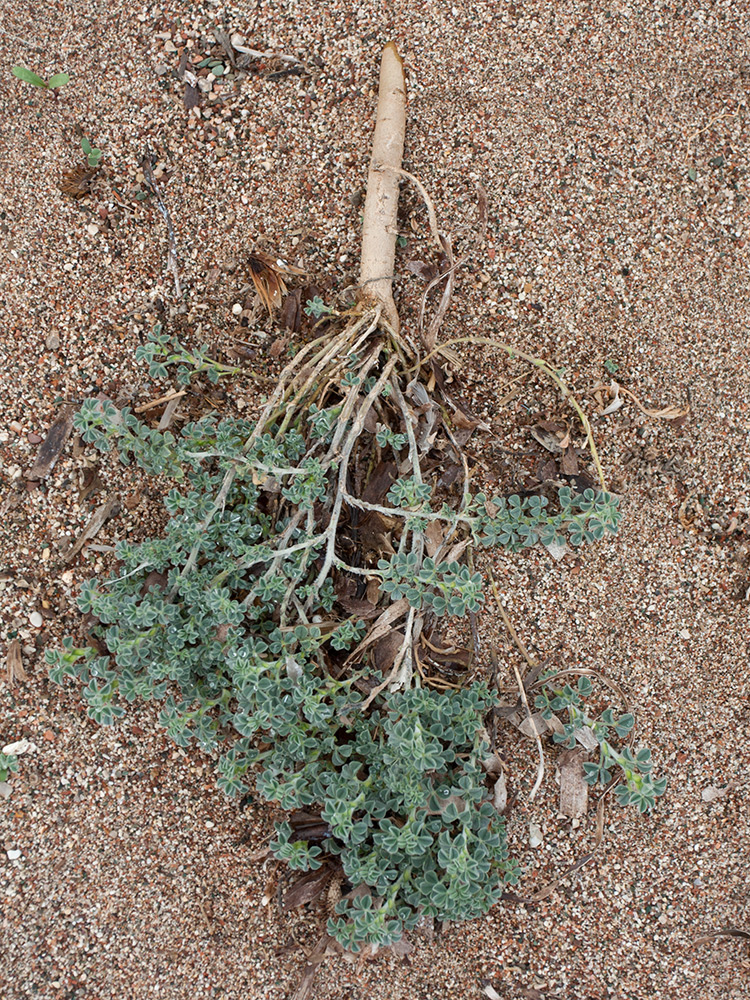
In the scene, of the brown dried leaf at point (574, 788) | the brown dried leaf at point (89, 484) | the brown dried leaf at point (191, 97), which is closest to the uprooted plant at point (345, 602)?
the brown dried leaf at point (89, 484)

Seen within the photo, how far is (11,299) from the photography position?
231 centimetres

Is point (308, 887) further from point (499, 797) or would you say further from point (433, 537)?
point (433, 537)

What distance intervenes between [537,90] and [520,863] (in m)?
2.27

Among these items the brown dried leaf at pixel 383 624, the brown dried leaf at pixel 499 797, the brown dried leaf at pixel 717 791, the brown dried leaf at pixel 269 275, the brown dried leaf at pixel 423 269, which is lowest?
the brown dried leaf at pixel 499 797

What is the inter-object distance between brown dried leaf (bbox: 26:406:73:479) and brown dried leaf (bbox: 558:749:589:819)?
1.74 m

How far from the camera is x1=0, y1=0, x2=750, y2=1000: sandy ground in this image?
7.38 feet

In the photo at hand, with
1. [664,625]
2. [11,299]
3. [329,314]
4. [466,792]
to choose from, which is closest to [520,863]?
[466,792]

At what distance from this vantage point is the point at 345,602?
2213 millimetres

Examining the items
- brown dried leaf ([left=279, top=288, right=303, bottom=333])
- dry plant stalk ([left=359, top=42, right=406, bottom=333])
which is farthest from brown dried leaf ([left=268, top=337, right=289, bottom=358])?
dry plant stalk ([left=359, top=42, right=406, bottom=333])

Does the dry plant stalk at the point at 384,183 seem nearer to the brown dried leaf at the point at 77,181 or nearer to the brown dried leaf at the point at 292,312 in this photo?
the brown dried leaf at the point at 292,312

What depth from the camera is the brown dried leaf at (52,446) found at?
2.30 metres

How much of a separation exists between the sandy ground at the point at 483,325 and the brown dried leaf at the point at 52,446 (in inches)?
1.3

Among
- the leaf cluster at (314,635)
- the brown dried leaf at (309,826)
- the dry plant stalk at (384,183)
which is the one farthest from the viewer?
the dry plant stalk at (384,183)

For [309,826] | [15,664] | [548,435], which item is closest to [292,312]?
[548,435]
